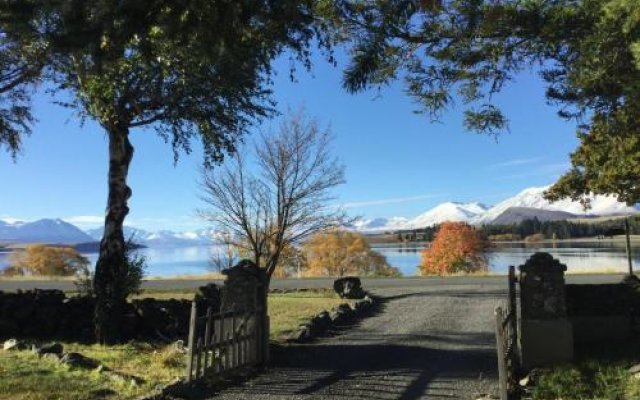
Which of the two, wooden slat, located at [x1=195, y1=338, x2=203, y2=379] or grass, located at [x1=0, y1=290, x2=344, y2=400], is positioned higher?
wooden slat, located at [x1=195, y1=338, x2=203, y2=379]

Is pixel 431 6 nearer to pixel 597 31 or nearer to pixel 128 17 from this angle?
pixel 597 31

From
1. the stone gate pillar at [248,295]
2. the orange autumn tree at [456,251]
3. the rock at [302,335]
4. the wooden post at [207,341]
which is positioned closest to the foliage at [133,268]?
the rock at [302,335]

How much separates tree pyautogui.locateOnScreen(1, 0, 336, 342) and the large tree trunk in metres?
0.02

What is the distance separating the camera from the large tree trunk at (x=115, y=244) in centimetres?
1336

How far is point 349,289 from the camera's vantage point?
76.8ft

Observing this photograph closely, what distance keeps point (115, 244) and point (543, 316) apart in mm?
8521

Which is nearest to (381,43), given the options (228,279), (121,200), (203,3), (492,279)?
(203,3)

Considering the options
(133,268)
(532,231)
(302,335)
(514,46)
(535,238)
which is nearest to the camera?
(514,46)

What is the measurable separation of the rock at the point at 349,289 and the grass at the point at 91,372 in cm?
894

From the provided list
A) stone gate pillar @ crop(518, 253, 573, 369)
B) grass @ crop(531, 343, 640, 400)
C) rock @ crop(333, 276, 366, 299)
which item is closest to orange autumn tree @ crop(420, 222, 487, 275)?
rock @ crop(333, 276, 366, 299)

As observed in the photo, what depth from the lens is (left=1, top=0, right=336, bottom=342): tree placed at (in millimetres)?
5215

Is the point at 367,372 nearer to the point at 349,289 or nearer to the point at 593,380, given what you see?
the point at 593,380

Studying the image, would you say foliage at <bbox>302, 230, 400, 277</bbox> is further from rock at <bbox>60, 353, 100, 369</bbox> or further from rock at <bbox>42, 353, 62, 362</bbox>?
rock at <bbox>60, 353, 100, 369</bbox>

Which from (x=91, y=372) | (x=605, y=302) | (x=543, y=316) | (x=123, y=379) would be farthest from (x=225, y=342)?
(x=605, y=302)
